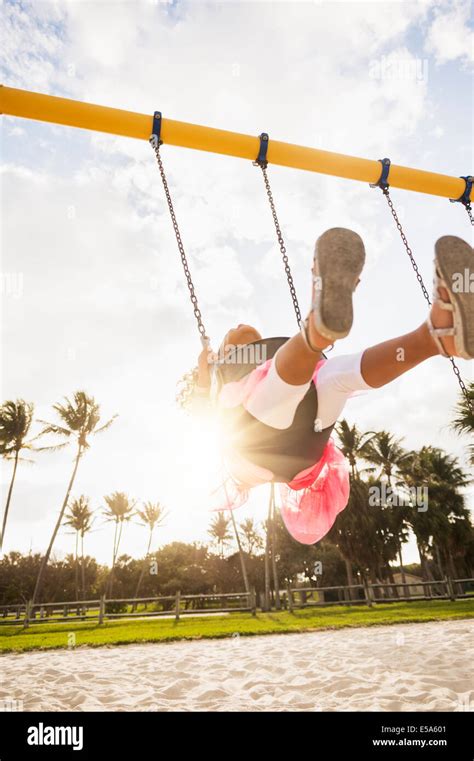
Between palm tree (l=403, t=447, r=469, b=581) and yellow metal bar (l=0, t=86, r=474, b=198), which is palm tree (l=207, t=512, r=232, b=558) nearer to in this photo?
palm tree (l=403, t=447, r=469, b=581)

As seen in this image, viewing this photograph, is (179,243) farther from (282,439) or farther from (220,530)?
(220,530)

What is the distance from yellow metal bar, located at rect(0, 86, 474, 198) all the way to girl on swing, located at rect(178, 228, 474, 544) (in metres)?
2.08

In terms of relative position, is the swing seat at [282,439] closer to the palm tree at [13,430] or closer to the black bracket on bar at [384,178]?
the black bracket on bar at [384,178]

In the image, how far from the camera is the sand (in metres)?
3.74

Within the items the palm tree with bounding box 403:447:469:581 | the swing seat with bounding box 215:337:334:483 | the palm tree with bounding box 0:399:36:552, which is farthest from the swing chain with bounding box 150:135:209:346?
the palm tree with bounding box 403:447:469:581

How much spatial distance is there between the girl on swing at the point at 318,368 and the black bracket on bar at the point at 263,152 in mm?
1993

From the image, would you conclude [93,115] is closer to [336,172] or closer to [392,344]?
[336,172]

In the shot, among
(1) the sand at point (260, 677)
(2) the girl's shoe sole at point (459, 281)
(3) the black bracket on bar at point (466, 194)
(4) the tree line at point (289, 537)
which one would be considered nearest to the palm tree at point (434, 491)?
(4) the tree line at point (289, 537)

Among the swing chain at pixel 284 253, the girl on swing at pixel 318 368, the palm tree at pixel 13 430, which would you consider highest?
the palm tree at pixel 13 430

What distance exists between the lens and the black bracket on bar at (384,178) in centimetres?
417

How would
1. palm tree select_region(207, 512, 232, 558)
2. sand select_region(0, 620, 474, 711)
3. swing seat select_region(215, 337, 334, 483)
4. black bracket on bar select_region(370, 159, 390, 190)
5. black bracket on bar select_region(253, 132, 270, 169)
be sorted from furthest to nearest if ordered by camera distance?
palm tree select_region(207, 512, 232, 558) < black bracket on bar select_region(370, 159, 390, 190) < black bracket on bar select_region(253, 132, 270, 169) < sand select_region(0, 620, 474, 711) < swing seat select_region(215, 337, 334, 483)

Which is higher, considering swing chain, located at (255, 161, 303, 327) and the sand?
swing chain, located at (255, 161, 303, 327)

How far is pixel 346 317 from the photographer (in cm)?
174
